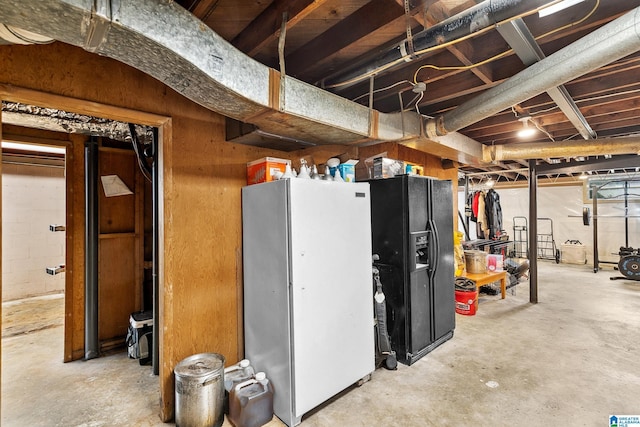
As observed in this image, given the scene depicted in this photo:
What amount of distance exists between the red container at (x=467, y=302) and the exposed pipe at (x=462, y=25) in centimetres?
343

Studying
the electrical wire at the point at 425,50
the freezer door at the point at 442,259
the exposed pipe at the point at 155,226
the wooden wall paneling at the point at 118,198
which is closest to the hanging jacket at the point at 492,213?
the freezer door at the point at 442,259

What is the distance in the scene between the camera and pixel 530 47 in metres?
1.83

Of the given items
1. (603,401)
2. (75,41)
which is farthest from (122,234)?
(603,401)

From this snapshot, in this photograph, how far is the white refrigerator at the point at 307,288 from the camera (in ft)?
6.52

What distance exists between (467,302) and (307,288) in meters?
3.04

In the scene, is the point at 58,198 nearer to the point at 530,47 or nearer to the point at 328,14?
the point at 328,14

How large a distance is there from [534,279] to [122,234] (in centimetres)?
588

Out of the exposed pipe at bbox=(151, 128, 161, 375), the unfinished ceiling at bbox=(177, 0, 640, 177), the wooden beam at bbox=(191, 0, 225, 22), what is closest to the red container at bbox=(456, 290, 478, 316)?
the unfinished ceiling at bbox=(177, 0, 640, 177)

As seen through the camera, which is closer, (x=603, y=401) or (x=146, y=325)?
(x=603, y=401)

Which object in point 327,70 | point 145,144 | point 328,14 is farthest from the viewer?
point 145,144

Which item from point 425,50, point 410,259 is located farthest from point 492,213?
point 425,50

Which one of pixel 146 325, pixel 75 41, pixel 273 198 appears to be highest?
pixel 75 41
